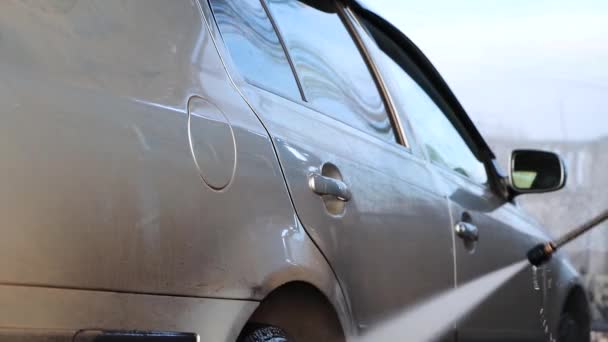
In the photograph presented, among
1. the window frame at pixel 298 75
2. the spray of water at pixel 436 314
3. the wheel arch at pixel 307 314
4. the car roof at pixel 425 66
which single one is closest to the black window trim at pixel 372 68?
the window frame at pixel 298 75

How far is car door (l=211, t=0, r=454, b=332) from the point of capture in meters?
1.94

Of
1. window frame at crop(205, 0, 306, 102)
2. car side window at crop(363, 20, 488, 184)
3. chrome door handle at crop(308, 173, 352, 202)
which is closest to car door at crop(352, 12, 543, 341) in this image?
car side window at crop(363, 20, 488, 184)

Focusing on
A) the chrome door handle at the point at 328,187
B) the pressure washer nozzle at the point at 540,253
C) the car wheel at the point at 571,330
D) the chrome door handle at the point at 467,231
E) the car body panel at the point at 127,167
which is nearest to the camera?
the car body panel at the point at 127,167

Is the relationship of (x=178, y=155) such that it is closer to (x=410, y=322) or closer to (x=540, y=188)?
(x=410, y=322)

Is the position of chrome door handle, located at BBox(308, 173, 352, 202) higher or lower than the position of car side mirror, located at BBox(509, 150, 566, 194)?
lower

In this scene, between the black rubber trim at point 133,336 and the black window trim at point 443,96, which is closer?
the black rubber trim at point 133,336

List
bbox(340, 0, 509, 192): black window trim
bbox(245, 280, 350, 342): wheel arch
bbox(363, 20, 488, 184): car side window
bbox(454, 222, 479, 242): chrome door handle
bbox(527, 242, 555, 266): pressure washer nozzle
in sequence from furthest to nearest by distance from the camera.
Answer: bbox(527, 242, 555, 266): pressure washer nozzle
bbox(340, 0, 509, 192): black window trim
bbox(363, 20, 488, 184): car side window
bbox(454, 222, 479, 242): chrome door handle
bbox(245, 280, 350, 342): wheel arch

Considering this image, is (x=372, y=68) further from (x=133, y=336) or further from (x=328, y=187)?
(x=133, y=336)

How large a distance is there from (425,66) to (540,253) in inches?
34.5

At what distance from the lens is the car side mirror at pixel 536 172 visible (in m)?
3.55

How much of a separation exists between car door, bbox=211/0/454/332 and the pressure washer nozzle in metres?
0.92

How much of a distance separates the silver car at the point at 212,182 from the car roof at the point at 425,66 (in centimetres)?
15

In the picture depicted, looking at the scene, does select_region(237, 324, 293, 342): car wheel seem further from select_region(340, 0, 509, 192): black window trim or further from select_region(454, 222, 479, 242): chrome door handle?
select_region(340, 0, 509, 192): black window trim

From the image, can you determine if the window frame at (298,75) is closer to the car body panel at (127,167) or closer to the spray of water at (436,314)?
the car body panel at (127,167)
